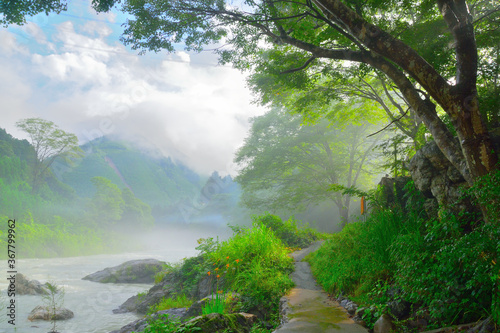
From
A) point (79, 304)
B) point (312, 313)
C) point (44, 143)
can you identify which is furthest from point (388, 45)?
point (44, 143)

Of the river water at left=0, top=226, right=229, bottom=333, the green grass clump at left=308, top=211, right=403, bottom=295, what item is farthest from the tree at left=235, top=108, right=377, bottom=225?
the green grass clump at left=308, top=211, right=403, bottom=295

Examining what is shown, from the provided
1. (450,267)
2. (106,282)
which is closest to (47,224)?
(106,282)

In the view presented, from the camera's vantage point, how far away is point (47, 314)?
7117 millimetres

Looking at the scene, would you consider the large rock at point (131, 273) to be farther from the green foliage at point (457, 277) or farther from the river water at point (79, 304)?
the green foliage at point (457, 277)

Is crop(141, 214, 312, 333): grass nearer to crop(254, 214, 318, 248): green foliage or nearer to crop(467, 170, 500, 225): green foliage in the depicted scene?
crop(254, 214, 318, 248): green foliage

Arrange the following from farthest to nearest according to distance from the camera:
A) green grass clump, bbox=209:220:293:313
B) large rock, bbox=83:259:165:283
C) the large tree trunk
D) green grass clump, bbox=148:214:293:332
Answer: large rock, bbox=83:259:165:283
green grass clump, bbox=209:220:293:313
green grass clump, bbox=148:214:293:332
the large tree trunk

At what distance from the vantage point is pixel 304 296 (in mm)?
4438

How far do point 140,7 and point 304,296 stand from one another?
6105 millimetres

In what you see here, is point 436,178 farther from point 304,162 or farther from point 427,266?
point 304,162

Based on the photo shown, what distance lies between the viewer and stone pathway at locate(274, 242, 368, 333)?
3.06 metres

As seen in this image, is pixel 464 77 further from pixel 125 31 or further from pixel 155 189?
pixel 155 189

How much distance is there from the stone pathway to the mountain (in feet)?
137

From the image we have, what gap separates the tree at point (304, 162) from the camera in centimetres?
1675

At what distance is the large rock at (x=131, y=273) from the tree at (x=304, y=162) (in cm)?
648
